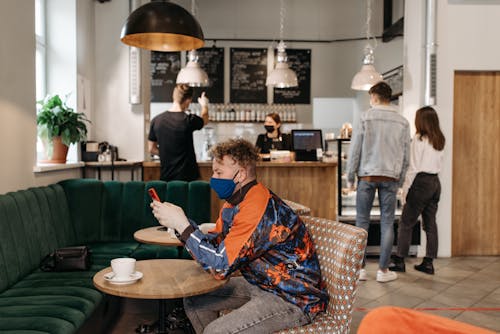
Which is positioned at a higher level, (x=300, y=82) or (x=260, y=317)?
(x=300, y=82)

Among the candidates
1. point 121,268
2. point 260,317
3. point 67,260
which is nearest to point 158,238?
point 67,260

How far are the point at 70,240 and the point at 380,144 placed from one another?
2.84 metres

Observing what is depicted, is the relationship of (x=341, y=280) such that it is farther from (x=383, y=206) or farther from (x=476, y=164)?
(x=476, y=164)

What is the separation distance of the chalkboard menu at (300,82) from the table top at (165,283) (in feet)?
23.0

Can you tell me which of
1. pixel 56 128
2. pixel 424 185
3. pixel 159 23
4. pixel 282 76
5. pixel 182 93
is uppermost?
pixel 282 76

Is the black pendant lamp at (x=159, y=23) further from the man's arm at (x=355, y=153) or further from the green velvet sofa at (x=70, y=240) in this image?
the man's arm at (x=355, y=153)

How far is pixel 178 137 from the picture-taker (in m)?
4.82

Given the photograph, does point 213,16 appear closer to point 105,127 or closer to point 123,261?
point 105,127

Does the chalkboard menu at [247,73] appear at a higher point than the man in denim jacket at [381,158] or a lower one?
higher

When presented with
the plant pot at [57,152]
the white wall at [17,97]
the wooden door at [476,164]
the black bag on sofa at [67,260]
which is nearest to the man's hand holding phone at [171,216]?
the black bag on sofa at [67,260]

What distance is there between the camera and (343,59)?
9352 millimetres

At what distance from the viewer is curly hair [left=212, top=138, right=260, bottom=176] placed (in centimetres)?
235

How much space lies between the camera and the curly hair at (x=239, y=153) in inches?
92.5

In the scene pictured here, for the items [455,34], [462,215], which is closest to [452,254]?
[462,215]
